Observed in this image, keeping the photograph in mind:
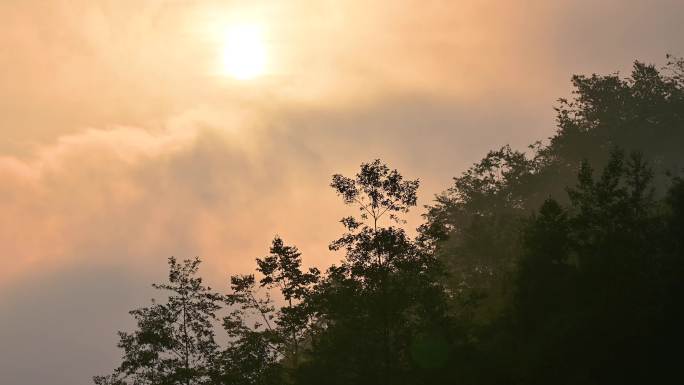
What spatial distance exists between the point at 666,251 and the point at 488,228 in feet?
148

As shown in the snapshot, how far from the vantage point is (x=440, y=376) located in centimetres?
5347

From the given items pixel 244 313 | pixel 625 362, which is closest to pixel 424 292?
pixel 625 362

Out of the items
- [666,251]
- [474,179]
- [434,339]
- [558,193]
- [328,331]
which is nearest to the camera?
[666,251]

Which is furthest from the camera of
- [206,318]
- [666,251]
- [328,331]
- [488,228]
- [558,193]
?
[558,193]

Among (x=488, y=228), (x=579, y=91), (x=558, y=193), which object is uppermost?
(x=579, y=91)

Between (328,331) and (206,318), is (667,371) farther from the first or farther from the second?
(206,318)

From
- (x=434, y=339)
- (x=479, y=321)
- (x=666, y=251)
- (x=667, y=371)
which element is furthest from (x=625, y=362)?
(x=479, y=321)

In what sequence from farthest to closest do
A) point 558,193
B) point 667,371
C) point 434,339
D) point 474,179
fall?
1. point 474,179
2. point 558,193
3. point 434,339
4. point 667,371

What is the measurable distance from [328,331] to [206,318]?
11.8m

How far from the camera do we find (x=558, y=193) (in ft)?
382

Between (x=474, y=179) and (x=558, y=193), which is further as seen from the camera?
(x=474, y=179)

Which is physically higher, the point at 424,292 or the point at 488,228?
the point at 488,228

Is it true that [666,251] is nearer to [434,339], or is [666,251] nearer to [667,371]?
[667,371]

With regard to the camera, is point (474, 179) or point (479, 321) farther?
point (474, 179)
